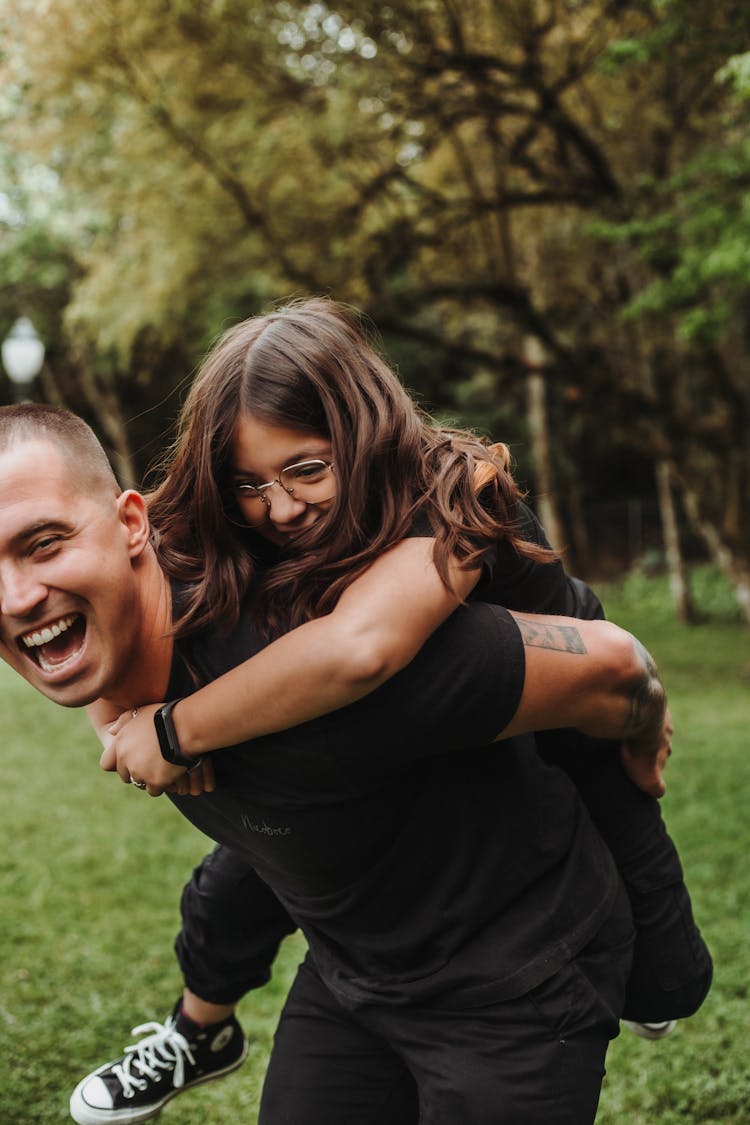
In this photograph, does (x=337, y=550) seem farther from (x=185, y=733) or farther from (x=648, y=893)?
(x=648, y=893)

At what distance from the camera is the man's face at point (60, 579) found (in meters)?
1.99

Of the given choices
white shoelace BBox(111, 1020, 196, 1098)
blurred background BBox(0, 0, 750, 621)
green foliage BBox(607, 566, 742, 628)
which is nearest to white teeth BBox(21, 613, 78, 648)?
white shoelace BBox(111, 1020, 196, 1098)

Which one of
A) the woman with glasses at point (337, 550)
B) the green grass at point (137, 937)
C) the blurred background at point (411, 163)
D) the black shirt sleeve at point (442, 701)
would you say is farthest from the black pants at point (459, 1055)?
the blurred background at point (411, 163)

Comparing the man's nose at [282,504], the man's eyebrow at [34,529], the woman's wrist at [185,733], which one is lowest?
the woman's wrist at [185,733]

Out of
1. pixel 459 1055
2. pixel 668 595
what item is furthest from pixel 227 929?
pixel 668 595

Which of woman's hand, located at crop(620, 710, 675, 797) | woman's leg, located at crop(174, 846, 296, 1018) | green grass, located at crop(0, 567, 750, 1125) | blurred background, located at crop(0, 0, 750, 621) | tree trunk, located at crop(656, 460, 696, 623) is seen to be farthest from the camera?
tree trunk, located at crop(656, 460, 696, 623)

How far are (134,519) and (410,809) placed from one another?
2.47 ft

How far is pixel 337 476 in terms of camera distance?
2184mm

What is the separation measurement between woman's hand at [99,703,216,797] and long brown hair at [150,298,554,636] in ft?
0.63

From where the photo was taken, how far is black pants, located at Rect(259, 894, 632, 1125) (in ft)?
6.81

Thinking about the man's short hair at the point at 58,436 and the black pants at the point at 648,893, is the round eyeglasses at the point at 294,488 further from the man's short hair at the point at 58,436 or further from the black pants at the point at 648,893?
the black pants at the point at 648,893

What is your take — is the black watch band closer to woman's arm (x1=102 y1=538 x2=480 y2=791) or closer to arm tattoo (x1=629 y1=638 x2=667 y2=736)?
woman's arm (x1=102 y1=538 x2=480 y2=791)

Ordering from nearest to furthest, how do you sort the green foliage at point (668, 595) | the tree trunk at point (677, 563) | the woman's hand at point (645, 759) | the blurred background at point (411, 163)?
the woman's hand at point (645, 759) → the blurred background at point (411, 163) → the tree trunk at point (677, 563) → the green foliage at point (668, 595)

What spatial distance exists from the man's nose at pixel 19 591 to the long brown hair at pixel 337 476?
0.27m
